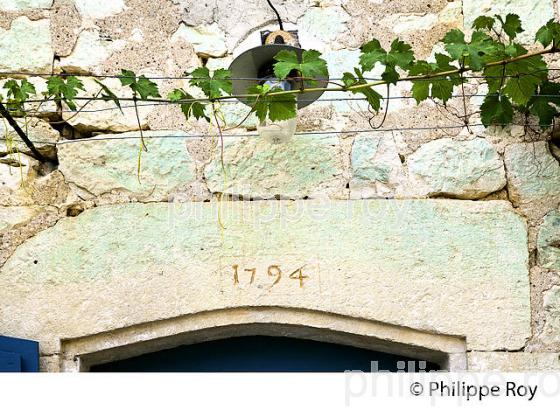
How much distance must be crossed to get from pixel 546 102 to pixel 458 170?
37 centimetres

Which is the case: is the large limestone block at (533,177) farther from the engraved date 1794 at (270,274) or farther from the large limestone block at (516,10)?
the engraved date 1794 at (270,274)

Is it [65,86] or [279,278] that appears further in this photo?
[279,278]

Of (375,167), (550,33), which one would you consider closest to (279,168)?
(375,167)

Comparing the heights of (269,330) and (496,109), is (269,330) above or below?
below

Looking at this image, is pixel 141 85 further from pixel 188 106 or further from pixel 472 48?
pixel 472 48

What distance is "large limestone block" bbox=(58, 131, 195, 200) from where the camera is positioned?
322 cm

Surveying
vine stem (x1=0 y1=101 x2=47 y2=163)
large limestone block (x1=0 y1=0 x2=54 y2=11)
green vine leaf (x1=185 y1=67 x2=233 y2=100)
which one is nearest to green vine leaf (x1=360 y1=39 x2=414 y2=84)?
green vine leaf (x1=185 y1=67 x2=233 y2=100)

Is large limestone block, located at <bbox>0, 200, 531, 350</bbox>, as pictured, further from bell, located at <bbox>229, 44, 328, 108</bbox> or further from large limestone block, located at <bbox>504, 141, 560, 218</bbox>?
bell, located at <bbox>229, 44, 328, 108</bbox>

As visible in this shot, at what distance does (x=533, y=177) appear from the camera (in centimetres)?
315

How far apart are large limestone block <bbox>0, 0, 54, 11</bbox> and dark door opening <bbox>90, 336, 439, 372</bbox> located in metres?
1.35

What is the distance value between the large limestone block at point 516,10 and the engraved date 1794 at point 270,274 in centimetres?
111

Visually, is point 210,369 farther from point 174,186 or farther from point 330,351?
point 174,186

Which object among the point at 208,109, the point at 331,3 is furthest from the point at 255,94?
the point at 331,3

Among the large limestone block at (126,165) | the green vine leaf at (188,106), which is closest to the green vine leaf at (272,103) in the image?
the green vine leaf at (188,106)
